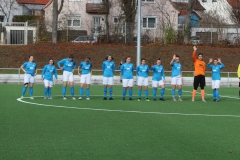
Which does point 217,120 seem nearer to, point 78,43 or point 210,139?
point 210,139

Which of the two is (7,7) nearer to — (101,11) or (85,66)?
(101,11)

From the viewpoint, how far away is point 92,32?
5144 centimetres

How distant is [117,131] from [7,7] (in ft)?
239

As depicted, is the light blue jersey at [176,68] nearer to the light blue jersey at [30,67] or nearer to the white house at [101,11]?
the light blue jersey at [30,67]

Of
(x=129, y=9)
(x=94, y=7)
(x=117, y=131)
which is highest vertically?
(x=94, y=7)

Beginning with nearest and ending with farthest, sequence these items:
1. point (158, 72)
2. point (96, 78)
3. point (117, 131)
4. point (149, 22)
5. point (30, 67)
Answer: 1. point (117, 131)
2. point (30, 67)
3. point (158, 72)
4. point (96, 78)
5. point (149, 22)

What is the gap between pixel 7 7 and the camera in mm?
83688

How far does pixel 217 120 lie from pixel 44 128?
17.7 ft

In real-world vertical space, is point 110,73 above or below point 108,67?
below

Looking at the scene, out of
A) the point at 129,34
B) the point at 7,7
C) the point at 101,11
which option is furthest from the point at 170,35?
the point at 7,7

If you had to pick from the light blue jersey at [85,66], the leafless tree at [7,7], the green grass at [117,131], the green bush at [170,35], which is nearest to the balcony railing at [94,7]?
the green bush at [170,35]

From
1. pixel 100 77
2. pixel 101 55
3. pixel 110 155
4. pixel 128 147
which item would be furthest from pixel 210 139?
pixel 101 55

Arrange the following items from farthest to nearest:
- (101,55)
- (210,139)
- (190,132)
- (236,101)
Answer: (101,55), (236,101), (190,132), (210,139)

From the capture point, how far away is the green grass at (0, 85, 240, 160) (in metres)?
11.1
